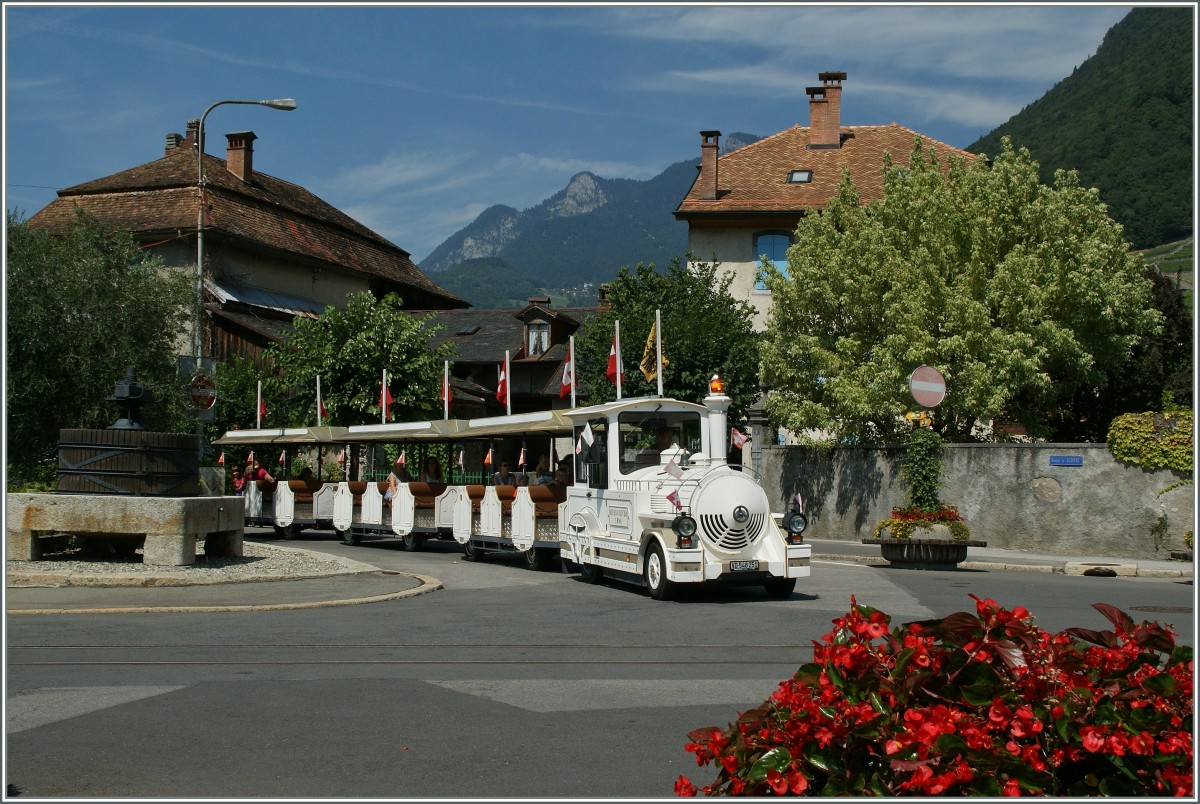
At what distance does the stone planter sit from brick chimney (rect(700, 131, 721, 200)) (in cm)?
2333

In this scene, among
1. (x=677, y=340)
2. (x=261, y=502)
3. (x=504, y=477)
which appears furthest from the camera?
(x=677, y=340)

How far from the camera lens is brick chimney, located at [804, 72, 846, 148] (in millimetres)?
45094

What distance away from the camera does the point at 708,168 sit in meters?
42.8

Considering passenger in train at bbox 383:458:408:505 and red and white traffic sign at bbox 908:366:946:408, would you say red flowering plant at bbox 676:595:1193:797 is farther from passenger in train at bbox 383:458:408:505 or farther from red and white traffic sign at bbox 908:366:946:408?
passenger in train at bbox 383:458:408:505

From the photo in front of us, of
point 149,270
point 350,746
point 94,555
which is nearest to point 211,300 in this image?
point 149,270

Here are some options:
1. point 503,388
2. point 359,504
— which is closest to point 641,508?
point 503,388

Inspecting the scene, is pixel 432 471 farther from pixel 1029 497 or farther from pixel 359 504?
pixel 1029 497

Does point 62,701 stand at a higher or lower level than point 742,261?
→ lower

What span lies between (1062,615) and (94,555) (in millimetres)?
12921

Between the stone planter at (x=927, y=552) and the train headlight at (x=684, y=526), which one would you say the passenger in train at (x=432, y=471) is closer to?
the stone planter at (x=927, y=552)

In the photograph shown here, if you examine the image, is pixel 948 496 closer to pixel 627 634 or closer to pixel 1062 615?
pixel 1062 615

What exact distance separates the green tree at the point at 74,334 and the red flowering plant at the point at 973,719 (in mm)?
19569

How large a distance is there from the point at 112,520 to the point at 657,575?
23.5 ft

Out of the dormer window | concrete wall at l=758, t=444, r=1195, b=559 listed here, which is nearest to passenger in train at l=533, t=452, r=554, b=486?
concrete wall at l=758, t=444, r=1195, b=559
